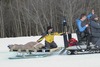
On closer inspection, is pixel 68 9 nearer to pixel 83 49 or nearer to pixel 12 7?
pixel 12 7

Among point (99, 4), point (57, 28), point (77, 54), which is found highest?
point (99, 4)

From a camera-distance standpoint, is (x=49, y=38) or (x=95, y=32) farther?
(x=49, y=38)

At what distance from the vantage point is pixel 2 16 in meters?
37.1

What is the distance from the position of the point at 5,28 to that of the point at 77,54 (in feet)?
96.6

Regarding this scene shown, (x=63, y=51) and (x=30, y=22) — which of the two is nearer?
(x=63, y=51)

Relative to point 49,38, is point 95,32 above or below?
above

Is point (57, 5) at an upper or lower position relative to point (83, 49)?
upper

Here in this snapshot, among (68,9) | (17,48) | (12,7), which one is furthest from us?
(12,7)

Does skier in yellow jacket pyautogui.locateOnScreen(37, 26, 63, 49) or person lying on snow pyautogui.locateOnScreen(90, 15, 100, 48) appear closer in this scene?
person lying on snow pyautogui.locateOnScreen(90, 15, 100, 48)

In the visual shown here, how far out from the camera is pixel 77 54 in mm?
10469

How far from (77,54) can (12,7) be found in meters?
28.3

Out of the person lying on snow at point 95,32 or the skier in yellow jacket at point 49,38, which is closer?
the person lying on snow at point 95,32

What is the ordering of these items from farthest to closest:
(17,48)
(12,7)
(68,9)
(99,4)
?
(12,7)
(99,4)
(68,9)
(17,48)

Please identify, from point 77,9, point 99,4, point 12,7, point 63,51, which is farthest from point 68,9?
point 63,51
